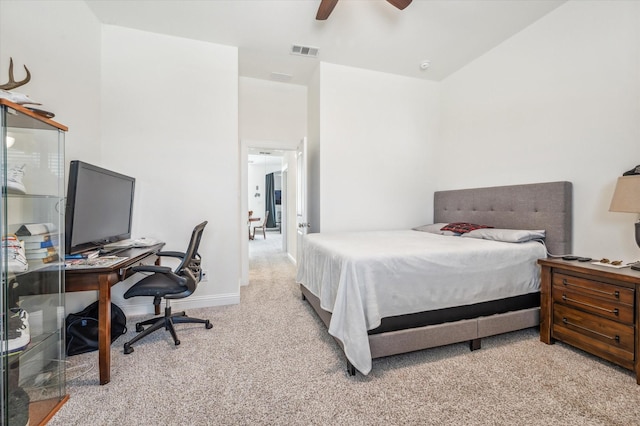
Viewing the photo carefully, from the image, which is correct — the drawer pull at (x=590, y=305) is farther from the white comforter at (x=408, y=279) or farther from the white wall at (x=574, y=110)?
the white wall at (x=574, y=110)

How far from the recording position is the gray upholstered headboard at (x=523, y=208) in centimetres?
234

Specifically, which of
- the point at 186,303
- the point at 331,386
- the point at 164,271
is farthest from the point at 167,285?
the point at 331,386

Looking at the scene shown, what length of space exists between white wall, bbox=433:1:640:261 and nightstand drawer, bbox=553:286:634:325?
1.84 ft

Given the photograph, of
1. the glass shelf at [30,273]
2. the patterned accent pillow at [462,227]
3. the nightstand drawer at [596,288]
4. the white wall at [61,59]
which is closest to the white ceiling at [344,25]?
the white wall at [61,59]

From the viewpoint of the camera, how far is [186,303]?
2924 millimetres

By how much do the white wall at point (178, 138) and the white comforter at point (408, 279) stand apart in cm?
145

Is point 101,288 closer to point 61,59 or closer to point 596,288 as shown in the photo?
point 61,59

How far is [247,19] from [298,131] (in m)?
1.67

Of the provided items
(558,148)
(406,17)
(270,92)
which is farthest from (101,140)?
(558,148)

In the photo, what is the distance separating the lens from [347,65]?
3.51 m

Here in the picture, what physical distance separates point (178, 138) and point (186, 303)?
1.85m

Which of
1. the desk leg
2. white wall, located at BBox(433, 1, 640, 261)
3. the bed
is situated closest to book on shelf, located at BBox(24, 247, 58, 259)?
the desk leg

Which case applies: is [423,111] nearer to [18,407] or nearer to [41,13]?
[41,13]

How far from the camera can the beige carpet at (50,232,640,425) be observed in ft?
4.59
